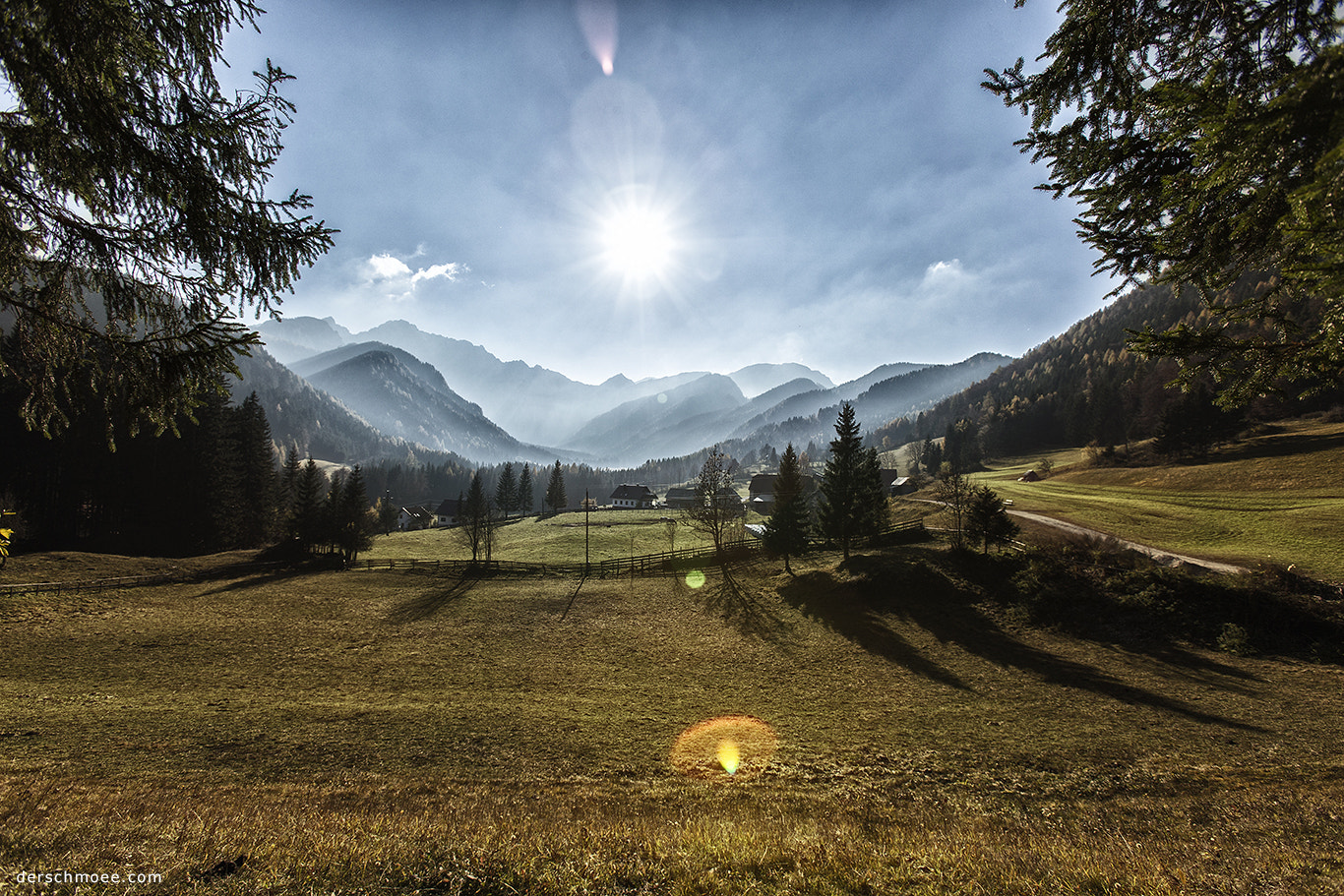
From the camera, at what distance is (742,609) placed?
30312 mm

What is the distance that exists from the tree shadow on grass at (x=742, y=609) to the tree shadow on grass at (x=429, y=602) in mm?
18685

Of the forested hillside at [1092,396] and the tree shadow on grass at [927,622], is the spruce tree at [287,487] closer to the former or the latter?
the tree shadow on grass at [927,622]

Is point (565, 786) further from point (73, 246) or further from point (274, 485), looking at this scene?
point (274, 485)

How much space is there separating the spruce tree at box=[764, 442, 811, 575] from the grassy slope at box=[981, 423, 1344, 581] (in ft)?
79.9

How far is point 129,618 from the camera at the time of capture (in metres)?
24.1

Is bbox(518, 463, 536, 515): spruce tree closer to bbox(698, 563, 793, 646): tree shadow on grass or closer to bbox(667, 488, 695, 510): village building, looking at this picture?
bbox(667, 488, 695, 510): village building

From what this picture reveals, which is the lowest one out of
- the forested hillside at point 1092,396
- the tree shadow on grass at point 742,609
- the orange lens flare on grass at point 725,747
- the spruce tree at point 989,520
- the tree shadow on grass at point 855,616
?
the tree shadow on grass at point 742,609

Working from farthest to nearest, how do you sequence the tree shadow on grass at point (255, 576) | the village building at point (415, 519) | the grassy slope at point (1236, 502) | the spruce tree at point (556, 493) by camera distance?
the village building at point (415, 519), the spruce tree at point (556, 493), the tree shadow on grass at point (255, 576), the grassy slope at point (1236, 502)

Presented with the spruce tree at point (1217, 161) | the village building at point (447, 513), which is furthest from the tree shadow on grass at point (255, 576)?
the village building at point (447, 513)

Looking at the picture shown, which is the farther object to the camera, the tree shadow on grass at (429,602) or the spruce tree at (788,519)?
the spruce tree at (788,519)

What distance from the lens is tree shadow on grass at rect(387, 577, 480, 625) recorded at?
28000 mm

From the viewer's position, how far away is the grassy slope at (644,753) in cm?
610

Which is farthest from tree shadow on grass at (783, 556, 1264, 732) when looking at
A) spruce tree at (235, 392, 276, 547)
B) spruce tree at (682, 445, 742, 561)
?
spruce tree at (235, 392, 276, 547)

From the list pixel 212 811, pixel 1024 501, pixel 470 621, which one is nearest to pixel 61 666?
pixel 470 621
